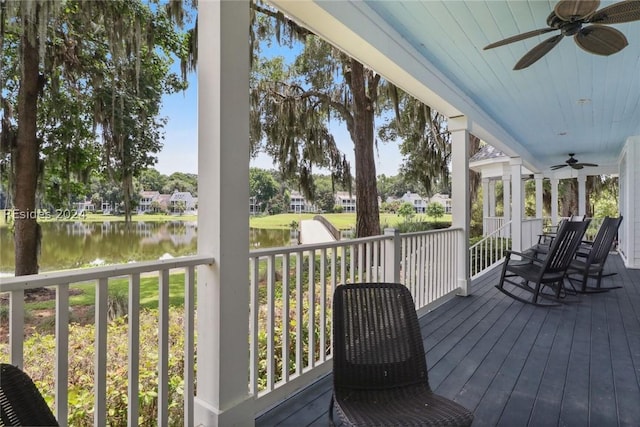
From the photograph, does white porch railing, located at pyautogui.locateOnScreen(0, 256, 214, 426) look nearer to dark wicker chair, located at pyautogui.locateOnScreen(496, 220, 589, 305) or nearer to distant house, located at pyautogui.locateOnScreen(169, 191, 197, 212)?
distant house, located at pyautogui.locateOnScreen(169, 191, 197, 212)

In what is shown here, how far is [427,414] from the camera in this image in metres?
1.51

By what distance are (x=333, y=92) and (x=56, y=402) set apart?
7444mm

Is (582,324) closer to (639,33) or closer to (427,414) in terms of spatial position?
(639,33)

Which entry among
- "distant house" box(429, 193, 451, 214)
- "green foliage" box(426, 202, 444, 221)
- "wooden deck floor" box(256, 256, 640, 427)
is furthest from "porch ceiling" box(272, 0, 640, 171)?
"green foliage" box(426, 202, 444, 221)

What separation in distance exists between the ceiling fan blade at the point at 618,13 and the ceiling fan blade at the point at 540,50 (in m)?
0.24

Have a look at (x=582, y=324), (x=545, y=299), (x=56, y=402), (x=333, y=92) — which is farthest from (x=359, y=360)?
(x=333, y=92)

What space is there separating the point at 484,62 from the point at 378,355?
329 centimetres

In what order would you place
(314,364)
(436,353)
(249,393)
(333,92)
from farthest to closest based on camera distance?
(333,92) → (436,353) → (314,364) → (249,393)

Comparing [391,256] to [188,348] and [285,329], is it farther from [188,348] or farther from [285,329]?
[188,348]

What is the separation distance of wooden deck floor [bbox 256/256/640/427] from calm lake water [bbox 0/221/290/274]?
3.62 ft

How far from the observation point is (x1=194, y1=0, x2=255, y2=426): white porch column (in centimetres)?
175

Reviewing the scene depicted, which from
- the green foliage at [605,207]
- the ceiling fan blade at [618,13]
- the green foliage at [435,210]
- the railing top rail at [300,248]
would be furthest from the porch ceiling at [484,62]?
the green foliage at [605,207]

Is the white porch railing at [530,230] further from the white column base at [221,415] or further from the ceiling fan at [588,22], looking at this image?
the white column base at [221,415]

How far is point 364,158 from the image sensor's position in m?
7.04
